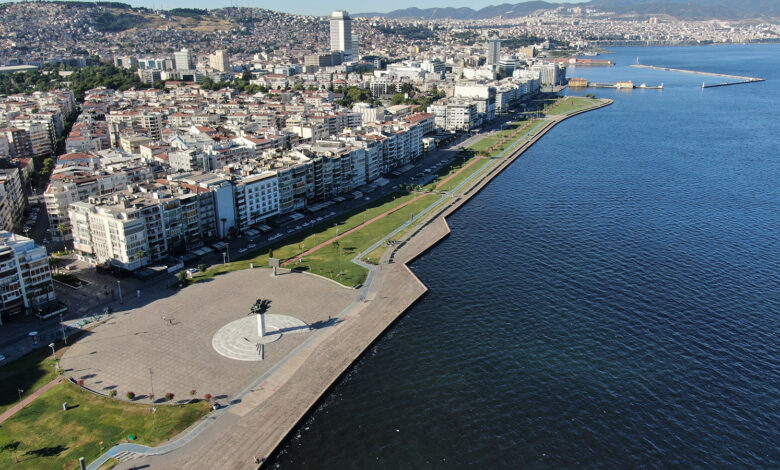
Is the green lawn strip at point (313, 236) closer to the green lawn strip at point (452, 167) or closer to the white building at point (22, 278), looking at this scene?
the green lawn strip at point (452, 167)

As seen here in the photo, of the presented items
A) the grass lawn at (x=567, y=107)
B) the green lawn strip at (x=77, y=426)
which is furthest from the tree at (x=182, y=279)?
the grass lawn at (x=567, y=107)

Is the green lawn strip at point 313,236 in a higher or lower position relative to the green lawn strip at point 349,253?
higher

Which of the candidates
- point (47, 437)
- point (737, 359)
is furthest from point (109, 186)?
point (737, 359)

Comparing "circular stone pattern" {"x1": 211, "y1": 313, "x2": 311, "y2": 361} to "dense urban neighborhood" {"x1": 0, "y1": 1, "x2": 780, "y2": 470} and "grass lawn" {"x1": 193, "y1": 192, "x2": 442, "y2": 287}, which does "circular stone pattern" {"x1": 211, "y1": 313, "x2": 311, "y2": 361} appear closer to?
"dense urban neighborhood" {"x1": 0, "y1": 1, "x2": 780, "y2": 470}

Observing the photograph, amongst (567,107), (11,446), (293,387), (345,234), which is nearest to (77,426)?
(11,446)

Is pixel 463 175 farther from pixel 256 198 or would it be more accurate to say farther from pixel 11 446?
pixel 11 446

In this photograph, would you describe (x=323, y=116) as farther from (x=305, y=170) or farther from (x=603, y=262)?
(x=603, y=262)

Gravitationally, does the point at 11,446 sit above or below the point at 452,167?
below
